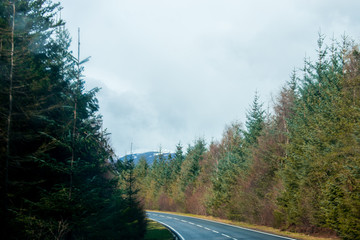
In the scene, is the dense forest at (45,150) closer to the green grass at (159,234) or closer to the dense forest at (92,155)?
the dense forest at (92,155)

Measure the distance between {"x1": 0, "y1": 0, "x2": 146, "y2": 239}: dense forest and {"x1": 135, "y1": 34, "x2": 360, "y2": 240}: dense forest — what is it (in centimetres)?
1158

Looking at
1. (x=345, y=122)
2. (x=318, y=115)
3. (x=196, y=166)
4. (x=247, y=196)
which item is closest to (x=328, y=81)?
(x=318, y=115)

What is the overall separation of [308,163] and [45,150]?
1520cm

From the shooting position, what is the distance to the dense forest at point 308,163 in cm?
1582

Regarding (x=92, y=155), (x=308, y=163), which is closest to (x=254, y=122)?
(x=308, y=163)

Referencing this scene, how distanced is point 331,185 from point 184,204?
39.2m

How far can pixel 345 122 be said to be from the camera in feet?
54.2

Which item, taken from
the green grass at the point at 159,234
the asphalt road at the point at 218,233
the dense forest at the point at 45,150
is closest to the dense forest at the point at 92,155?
the dense forest at the point at 45,150

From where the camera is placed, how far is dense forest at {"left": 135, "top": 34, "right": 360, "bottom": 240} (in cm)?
1582

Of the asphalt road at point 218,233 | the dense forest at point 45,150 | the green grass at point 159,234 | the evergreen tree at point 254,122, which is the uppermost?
the evergreen tree at point 254,122

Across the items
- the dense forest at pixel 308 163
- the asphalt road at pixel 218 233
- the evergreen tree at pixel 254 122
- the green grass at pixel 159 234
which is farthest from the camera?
the evergreen tree at pixel 254 122

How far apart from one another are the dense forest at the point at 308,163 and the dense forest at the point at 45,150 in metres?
11.6

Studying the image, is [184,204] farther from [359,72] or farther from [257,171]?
[359,72]

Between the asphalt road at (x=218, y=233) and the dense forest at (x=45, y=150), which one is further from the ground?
the dense forest at (x=45, y=150)
